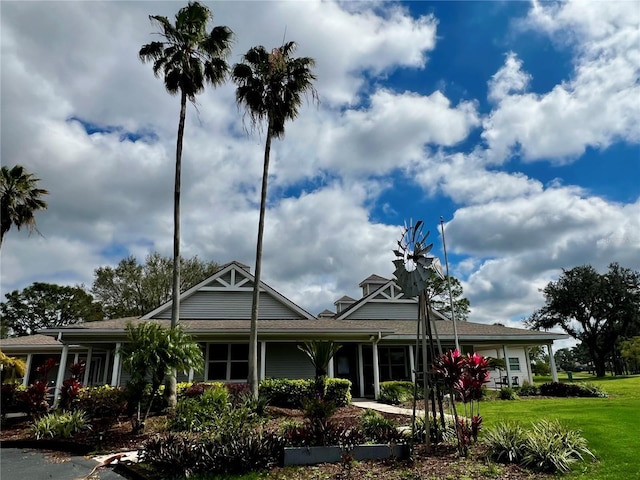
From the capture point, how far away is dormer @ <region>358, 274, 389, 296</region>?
27.6 m

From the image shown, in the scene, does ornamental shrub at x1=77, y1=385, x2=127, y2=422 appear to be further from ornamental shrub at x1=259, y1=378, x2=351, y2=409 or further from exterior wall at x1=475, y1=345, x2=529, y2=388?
exterior wall at x1=475, y1=345, x2=529, y2=388

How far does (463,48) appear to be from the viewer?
10.9 meters

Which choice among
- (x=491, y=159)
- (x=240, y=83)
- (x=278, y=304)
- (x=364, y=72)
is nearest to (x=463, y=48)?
(x=364, y=72)

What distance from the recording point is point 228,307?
789 inches

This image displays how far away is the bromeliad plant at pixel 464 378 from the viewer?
6918 millimetres

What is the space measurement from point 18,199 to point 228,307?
10.5 metres

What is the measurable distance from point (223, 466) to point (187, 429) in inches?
162

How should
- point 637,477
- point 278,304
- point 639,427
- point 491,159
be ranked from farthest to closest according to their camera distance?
point 278,304
point 491,159
point 639,427
point 637,477

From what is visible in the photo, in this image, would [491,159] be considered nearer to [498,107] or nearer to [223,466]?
[498,107]

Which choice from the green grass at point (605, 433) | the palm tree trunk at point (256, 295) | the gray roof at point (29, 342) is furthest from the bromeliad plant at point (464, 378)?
the gray roof at point (29, 342)

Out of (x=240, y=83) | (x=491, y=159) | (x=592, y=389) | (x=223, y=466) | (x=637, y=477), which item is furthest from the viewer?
(x=592, y=389)

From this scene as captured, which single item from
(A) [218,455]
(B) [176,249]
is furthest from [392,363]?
(A) [218,455]

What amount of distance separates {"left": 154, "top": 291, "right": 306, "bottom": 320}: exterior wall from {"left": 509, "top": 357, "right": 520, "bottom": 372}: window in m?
13.4

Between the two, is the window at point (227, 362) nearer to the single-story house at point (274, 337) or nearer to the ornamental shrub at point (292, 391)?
the single-story house at point (274, 337)
